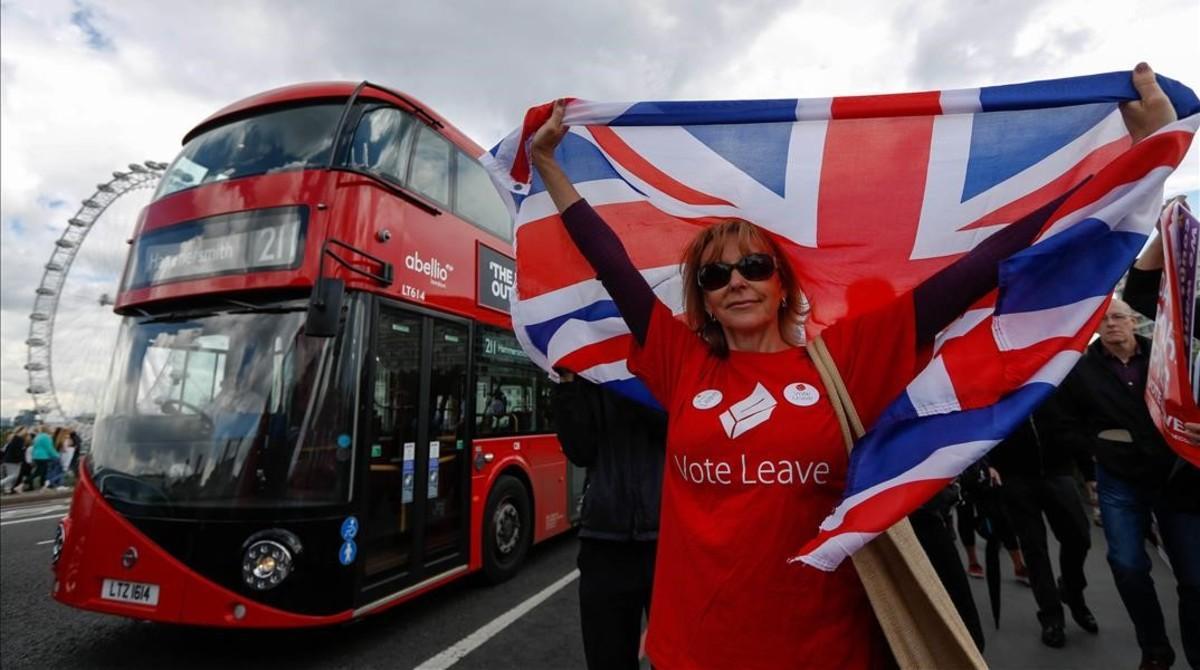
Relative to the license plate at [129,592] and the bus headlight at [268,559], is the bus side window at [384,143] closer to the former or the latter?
the bus headlight at [268,559]

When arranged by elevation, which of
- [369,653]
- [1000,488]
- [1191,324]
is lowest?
[369,653]

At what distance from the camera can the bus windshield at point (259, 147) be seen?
4664 mm

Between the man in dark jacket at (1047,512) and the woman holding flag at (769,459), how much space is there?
323 cm

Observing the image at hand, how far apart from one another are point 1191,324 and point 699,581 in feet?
7.58

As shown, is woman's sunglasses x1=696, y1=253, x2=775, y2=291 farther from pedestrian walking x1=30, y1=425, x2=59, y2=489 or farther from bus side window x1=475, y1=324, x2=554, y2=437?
pedestrian walking x1=30, y1=425, x2=59, y2=489

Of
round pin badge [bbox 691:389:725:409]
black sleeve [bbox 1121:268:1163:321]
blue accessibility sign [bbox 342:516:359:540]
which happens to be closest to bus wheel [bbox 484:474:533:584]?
blue accessibility sign [bbox 342:516:359:540]

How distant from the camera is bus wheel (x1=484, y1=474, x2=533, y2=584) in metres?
5.61

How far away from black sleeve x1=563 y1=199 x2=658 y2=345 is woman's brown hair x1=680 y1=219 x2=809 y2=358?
0.41 ft

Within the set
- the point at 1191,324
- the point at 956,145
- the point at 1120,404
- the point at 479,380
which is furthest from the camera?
the point at 479,380

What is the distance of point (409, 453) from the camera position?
15.4 ft

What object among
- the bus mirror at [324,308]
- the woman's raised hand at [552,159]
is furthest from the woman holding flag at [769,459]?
the bus mirror at [324,308]

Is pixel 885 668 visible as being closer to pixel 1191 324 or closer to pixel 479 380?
pixel 1191 324

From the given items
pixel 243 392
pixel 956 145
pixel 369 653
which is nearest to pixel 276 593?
pixel 369 653

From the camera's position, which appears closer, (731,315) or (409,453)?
(731,315)
